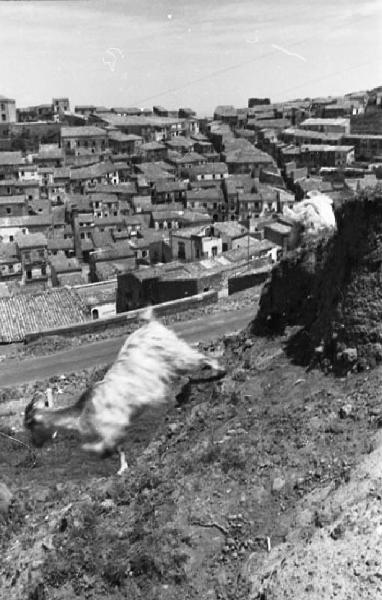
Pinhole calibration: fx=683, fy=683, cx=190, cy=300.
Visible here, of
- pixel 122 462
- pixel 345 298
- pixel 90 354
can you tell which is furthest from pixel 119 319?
pixel 345 298

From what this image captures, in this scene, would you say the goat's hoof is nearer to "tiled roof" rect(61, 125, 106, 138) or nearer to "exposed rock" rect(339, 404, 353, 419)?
"exposed rock" rect(339, 404, 353, 419)

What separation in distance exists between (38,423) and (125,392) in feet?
6.54

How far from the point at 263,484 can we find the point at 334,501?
0.92 meters

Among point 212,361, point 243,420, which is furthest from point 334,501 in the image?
point 212,361

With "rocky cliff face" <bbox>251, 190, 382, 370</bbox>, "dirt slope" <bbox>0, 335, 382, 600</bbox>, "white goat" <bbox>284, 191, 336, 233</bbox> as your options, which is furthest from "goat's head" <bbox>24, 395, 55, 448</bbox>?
"white goat" <bbox>284, 191, 336, 233</bbox>

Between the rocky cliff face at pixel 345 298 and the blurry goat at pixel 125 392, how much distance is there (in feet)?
4.99

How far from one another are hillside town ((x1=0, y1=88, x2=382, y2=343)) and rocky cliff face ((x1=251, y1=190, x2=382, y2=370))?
105 inches

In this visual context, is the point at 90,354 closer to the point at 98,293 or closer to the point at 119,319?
the point at 119,319

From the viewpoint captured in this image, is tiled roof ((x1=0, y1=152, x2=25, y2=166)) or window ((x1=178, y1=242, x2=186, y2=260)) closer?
window ((x1=178, y1=242, x2=186, y2=260))

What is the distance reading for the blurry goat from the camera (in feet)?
28.7

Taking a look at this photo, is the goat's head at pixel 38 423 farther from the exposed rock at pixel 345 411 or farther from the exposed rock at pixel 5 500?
the exposed rock at pixel 345 411

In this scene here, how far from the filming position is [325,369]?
780cm

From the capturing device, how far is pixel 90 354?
557 inches

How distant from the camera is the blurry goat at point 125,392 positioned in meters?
8.75
